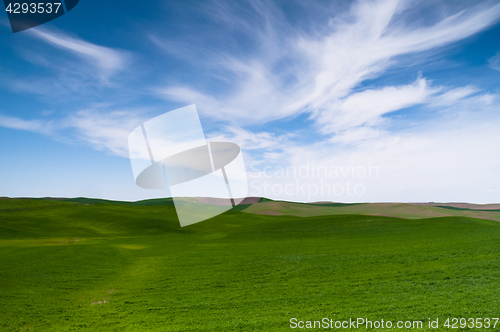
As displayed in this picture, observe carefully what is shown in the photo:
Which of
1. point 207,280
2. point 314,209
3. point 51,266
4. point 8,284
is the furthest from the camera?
point 314,209

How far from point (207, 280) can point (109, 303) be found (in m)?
7.86

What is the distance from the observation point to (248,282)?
941 inches

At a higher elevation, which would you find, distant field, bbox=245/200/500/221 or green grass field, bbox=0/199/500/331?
distant field, bbox=245/200/500/221

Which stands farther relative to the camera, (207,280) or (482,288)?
(207,280)

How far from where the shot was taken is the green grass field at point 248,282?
1681 centimetres

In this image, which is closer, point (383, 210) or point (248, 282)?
point (248, 282)

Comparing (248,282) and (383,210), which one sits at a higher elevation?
(383,210)

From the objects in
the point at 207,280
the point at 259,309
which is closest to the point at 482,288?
the point at 259,309

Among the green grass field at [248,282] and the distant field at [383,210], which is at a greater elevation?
the distant field at [383,210]

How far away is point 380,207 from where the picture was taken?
74.8 metres

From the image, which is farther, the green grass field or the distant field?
the distant field

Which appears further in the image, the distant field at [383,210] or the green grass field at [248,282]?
the distant field at [383,210]

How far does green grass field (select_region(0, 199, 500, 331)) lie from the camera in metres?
16.8

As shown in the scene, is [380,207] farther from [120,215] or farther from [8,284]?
[8,284]
